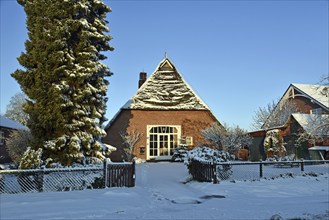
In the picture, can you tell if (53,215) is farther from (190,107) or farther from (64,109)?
(190,107)

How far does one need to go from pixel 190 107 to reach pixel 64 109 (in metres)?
13.8

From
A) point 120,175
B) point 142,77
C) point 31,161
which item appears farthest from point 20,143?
point 142,77

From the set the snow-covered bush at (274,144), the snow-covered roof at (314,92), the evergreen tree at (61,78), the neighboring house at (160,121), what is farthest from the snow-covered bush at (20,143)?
the snow-covered roof at (314,92)

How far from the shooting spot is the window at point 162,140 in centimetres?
2523

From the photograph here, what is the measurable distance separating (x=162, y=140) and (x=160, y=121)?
1688mm

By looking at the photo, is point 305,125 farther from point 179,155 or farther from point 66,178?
point 66,178

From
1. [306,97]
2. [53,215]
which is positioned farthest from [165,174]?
[306,97]

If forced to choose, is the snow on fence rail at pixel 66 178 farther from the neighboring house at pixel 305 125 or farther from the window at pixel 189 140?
the neighboring house at pixel 305 125

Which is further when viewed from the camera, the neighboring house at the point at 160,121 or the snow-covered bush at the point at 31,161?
the neighboring house at the point at 160,121

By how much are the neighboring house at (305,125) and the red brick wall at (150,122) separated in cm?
621

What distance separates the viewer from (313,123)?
76.6 ft

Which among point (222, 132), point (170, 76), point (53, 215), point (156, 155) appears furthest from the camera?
point (170, 76)

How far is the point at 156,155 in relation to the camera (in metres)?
25.2

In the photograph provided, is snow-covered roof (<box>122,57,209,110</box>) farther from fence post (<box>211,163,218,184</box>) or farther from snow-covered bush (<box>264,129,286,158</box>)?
fence post (<box>211,163,218,184</box>)
